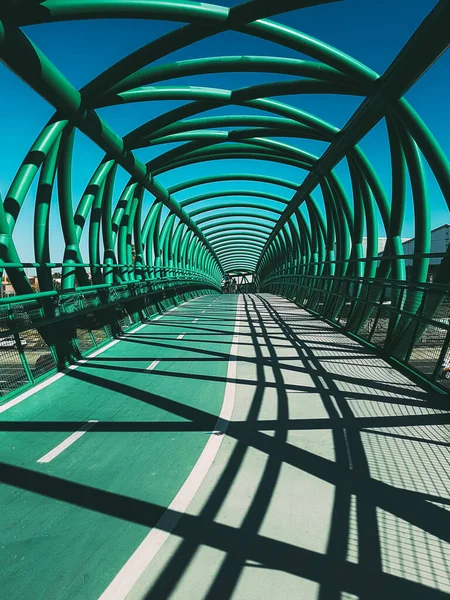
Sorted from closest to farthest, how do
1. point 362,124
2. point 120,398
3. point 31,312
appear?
point 120,398 < point 31,312 < point 362,124

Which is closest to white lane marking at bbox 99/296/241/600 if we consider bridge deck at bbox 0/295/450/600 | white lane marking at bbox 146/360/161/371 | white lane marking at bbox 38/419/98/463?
bridge deck at bbox 0/295/450/600

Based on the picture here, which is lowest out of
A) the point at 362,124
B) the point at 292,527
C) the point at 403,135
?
the point at 292,527

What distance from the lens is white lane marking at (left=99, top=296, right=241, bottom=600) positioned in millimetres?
2360

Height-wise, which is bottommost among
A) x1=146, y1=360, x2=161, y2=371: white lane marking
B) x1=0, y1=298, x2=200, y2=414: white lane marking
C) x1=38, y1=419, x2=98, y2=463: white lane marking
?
x1=0, y1=298, x2=200, y2=414: white lane marking

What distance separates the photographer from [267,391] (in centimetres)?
572

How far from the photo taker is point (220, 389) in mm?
5934

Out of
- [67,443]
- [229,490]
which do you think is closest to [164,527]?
[229,490]

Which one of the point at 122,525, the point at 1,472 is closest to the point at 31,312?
the point at 1,472

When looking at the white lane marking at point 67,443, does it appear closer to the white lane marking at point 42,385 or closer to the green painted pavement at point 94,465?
the green painted pavement at point 94,465

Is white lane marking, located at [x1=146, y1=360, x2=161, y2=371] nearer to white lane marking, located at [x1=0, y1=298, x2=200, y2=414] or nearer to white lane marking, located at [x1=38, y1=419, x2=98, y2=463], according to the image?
white lane marking, located at [x1=0, y1=298, x2=200, y2=414]

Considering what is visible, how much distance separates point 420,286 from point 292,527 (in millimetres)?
4223

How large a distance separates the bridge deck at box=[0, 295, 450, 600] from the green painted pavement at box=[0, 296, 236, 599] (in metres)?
0.01

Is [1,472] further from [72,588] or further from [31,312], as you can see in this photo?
[31,312]

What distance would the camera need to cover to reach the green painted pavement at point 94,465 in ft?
8.40
